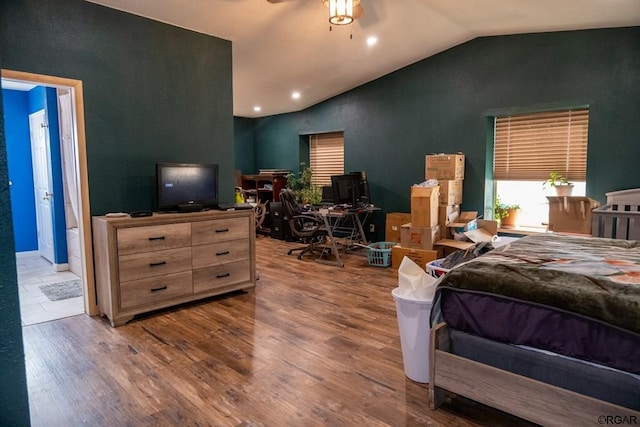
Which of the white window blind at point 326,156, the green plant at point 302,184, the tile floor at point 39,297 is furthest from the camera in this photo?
the white window blind at point 326,156

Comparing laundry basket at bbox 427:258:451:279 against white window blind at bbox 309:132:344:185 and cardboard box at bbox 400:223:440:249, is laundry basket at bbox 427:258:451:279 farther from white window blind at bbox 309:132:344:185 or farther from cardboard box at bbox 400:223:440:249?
white window blind at bbox 309:132:344:185

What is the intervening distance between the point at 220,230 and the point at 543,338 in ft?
9.49

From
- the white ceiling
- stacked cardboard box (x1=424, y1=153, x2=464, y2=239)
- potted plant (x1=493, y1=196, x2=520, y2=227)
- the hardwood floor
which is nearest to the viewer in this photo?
the hardwood floor

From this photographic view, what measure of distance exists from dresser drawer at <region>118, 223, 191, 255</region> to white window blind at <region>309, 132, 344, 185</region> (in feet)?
13.1

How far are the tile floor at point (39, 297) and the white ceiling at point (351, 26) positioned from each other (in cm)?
275

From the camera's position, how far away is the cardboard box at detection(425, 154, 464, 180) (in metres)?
4.93

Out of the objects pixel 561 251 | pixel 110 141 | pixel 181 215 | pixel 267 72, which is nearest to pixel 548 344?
pixel 561 251

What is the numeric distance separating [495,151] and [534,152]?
0.47 meters

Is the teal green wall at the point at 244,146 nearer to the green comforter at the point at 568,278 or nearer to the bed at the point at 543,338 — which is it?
the green comforter at the point at 568,278

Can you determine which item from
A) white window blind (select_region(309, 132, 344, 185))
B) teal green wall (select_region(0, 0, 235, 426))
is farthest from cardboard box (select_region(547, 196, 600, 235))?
white window blind (select_region(309, 132, 344, 185))

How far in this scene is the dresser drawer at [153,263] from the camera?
3254 millimetres

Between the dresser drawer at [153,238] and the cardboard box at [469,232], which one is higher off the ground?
the dresser drawer at [153,238]

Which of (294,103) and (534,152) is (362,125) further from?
(534,152)

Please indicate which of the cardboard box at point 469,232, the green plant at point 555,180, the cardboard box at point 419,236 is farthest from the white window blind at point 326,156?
the green plant at point 555,180
